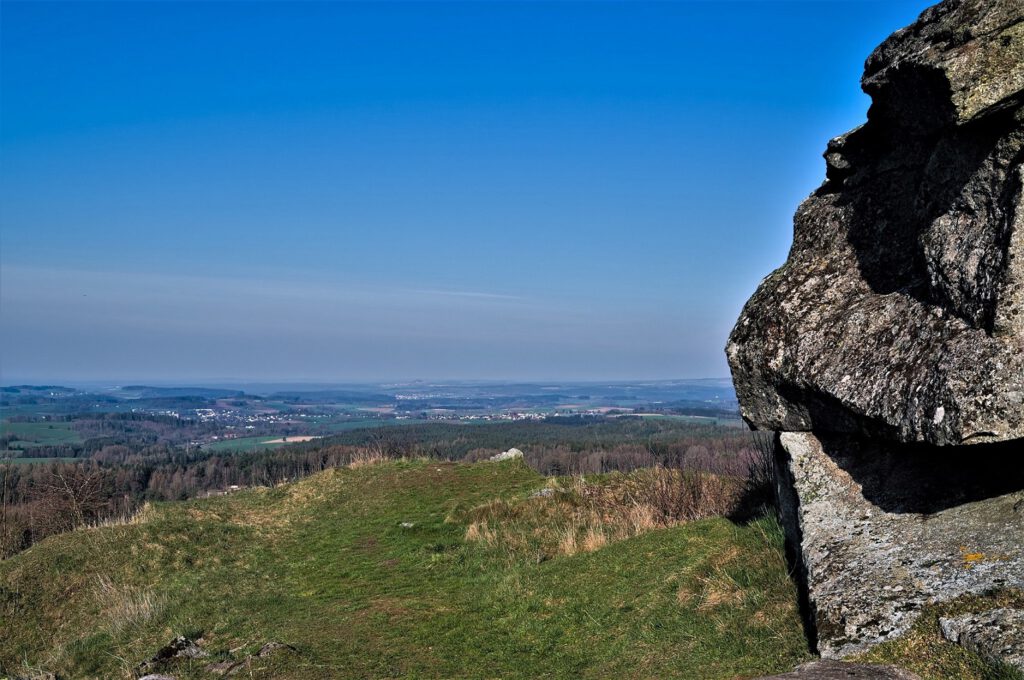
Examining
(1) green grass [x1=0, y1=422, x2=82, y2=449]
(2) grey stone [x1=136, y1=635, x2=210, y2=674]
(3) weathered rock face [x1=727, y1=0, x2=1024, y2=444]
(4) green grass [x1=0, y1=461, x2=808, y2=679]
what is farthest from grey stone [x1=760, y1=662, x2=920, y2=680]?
(1) green grass [x1=0, y1=422, x2=82, y2=449]

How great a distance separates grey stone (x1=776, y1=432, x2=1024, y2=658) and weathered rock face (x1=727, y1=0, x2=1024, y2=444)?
645 millimetres

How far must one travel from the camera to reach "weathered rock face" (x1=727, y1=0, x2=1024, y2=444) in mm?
7242

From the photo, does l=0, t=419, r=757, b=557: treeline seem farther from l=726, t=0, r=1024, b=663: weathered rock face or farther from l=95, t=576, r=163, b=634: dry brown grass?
l=726, t=0, r=1024, b=663: weathered rock face

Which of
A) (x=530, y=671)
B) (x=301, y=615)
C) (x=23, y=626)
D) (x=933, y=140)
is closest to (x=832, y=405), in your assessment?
(x=933, y=140)

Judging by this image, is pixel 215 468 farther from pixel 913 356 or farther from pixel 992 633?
pixel 992 633

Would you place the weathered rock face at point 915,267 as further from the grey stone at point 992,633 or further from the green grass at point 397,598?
the green grass at point 397,598

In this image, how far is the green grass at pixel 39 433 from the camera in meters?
126

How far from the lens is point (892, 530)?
26.5 feet

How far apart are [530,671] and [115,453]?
376ft

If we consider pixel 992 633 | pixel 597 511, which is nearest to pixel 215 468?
pixel 597 511

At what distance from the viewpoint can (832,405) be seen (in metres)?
9.12

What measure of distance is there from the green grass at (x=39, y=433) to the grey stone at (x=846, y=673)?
438ft

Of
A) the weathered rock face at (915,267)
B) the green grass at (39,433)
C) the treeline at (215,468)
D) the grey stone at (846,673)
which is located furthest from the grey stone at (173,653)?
the green grass at (39,433)

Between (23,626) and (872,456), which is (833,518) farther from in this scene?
(23,626)
